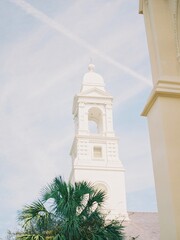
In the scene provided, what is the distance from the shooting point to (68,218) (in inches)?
499

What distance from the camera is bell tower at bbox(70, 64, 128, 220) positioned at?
2973 cm

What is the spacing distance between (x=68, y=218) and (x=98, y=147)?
63.9ft

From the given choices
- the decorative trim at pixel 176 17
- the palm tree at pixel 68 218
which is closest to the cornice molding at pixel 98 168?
the palm tree at pixel 68 218

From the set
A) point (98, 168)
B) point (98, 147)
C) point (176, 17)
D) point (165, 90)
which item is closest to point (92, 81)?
point (98, 147)

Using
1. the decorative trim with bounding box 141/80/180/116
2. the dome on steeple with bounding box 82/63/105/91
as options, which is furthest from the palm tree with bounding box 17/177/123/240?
the dome on steeple with bounding box 82/63/105/91

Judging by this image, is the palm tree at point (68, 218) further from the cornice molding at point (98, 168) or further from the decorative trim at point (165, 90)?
the cornice molding at point (98, 168)

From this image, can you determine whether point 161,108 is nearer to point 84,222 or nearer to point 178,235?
point 178,235

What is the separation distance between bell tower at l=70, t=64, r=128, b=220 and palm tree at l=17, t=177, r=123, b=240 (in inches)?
577

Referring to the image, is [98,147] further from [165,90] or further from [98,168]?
[165,90]

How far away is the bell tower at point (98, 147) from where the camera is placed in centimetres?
2973

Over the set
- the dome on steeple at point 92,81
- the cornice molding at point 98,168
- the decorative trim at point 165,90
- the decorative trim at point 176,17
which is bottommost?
the decorative trim at point 165,90

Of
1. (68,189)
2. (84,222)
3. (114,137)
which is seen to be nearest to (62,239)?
(84,222)

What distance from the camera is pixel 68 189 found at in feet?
44.0

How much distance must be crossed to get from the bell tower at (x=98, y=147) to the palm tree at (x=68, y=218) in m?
14.6
